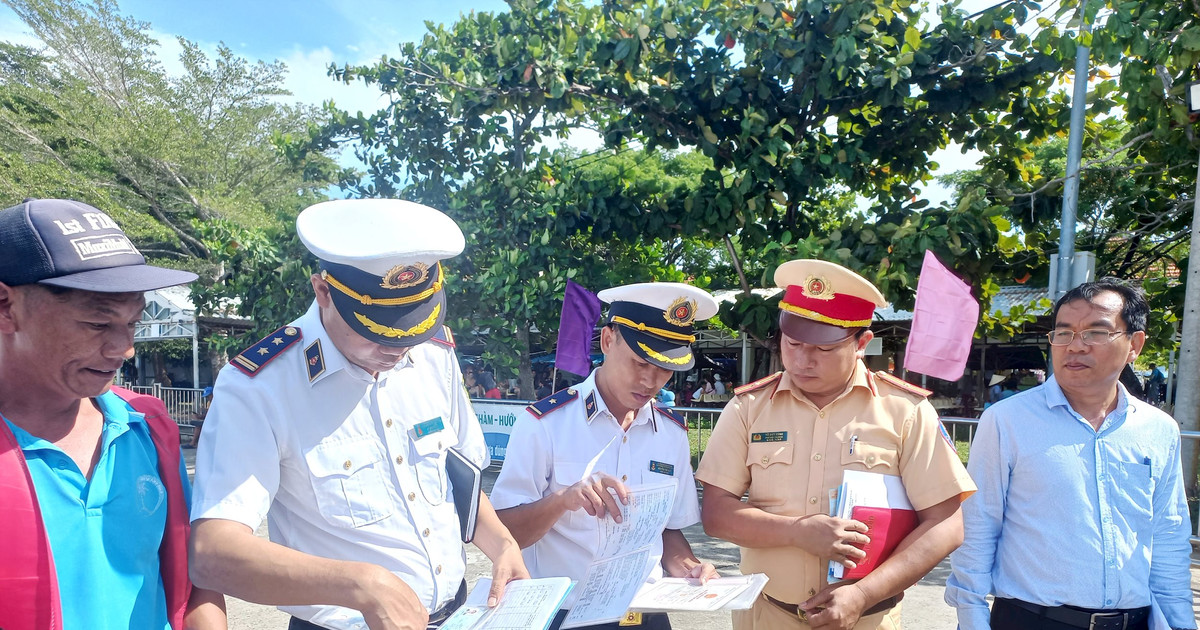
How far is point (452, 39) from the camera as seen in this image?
8.69 meters

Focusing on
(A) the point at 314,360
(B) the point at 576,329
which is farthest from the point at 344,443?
(B) the point at 576,329

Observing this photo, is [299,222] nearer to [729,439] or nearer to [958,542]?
[729,439]

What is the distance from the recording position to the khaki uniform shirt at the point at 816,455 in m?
2.31

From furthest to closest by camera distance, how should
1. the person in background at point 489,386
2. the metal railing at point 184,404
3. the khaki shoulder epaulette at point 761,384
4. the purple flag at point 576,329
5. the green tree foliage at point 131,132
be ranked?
the green tree foliage at point 131,132 < the metal railing at point 184,404 < the person in background at point 489,386 < the purple flag at point 576,329 < the khaki shoulder epaulette at point 761,384

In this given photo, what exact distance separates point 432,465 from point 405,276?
0.49m

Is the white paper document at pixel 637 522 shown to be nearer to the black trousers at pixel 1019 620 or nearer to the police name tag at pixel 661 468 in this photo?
the police name tag at pixel 661 468

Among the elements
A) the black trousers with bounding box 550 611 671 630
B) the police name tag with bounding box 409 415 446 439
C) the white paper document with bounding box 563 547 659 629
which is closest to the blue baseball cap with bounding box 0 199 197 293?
the police name tag with bounding box 409 415 446 439

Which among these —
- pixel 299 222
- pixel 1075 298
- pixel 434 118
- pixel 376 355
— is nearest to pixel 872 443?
pixel 1075 298

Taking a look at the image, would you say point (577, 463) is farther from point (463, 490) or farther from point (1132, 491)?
point (1132, 491)

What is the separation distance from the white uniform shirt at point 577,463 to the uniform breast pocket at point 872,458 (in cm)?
57

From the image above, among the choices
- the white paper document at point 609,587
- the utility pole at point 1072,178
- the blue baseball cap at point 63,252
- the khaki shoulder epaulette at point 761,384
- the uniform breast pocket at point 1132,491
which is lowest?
the white paper document at point 609,587

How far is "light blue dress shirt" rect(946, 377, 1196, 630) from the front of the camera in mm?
2418

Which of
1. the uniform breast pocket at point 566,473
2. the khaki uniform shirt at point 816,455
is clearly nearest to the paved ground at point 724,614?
the khaki uniform shirt at point 816,455

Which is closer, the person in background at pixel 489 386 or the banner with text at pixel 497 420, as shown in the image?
the banner with text at pixel 497 420
